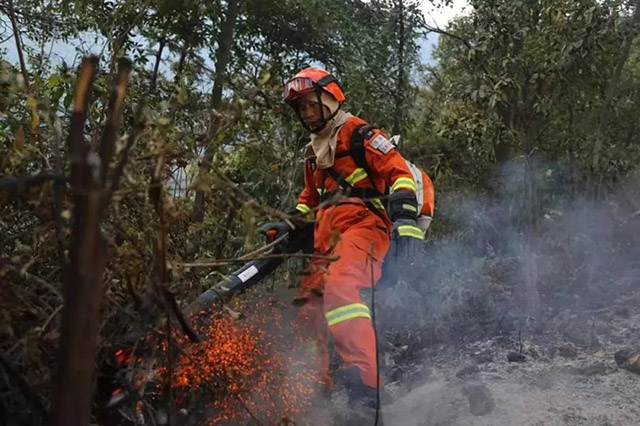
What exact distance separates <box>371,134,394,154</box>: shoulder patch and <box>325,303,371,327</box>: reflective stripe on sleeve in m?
0.86

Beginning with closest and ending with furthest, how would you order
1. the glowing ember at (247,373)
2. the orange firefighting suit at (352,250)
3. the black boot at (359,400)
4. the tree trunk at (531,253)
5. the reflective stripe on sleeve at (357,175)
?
1. the glowing ember at (247,373)
2. the black boot at (359,400)
3. the orange firefighting suit at (352,250)
4. the reflective stripe on sleeve at (357,175)
5. the tree trunk at (531,253)

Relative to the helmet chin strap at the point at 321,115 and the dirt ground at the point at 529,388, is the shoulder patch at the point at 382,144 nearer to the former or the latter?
the helmet chin strap at the point at 321,115

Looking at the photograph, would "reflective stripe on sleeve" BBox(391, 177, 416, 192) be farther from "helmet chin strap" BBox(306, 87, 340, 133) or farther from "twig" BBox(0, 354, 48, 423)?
"twig" BBox(0, 354, 48, 423)

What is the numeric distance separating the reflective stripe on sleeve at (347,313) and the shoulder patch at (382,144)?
2.83ft

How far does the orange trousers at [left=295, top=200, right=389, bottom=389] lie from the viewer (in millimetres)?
3131

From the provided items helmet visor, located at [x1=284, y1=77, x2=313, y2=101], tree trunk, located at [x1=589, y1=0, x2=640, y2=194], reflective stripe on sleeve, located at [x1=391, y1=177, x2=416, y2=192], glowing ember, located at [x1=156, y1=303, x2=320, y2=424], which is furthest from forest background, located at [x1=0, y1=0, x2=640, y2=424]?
reflective stripe on sleeve, located at [x1=391, y1=177, x2=416, y2=192]

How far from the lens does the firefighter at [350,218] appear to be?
3.15m

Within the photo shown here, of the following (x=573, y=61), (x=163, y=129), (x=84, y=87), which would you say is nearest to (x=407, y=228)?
(x=163, y=129)

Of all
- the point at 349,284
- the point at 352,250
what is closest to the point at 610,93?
the point at 352,250

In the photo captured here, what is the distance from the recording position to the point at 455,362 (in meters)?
4.18

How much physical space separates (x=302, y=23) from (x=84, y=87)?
628cm

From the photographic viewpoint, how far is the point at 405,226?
328 cm

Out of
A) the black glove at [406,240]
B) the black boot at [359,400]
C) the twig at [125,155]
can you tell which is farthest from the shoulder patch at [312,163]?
the twig at [125,155]

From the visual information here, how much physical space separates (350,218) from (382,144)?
0.44 metres
